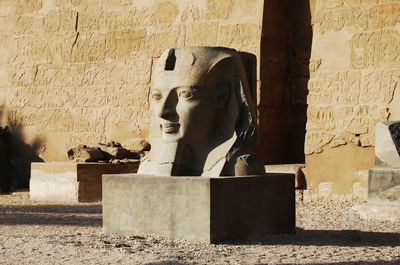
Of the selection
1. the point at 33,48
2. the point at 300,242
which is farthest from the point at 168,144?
the point at 33,48

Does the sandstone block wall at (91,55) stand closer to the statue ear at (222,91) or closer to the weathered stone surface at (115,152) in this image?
the weathered stone surface at (115,152)

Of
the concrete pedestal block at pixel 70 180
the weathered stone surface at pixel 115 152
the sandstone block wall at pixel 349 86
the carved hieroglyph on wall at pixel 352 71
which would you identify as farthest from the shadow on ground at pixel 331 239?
the weathered stone surface at pixel 115 152

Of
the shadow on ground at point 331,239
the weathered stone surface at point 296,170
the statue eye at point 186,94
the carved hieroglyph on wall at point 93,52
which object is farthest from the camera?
the carved hieroglyph on wall at point 93,52

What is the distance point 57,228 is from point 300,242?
91.0 inches

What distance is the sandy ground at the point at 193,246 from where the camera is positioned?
4.44 metres

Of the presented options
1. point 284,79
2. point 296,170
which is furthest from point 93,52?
point 296,170

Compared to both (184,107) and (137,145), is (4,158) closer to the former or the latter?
(137,145)

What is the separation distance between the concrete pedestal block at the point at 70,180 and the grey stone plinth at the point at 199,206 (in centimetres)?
353

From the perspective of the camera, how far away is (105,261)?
436cm

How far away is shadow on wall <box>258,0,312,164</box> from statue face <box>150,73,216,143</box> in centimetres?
411

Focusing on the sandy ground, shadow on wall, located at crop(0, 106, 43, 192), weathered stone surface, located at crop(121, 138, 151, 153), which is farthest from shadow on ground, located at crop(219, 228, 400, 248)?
shadow on wall, located at crop(0, 106, 43, 192)

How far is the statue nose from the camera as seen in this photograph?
5.39 metres

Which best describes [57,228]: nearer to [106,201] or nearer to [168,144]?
[106,201]

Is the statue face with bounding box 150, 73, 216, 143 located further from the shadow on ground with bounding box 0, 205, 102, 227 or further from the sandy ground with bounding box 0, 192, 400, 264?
the shadow on ground with bounding box 0, 205, 102, 227
